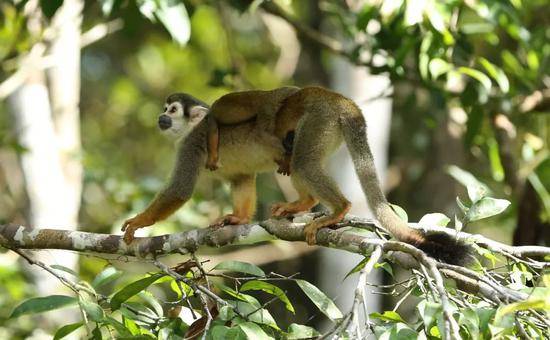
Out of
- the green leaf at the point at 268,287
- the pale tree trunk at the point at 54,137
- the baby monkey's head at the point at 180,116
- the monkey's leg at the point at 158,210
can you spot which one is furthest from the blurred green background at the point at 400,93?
the green leaf at the point at 268,287

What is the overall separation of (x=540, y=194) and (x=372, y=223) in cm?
264

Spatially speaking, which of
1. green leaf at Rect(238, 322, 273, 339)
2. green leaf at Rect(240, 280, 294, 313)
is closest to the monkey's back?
green leaf at Rect(240, 280, 294, 313)

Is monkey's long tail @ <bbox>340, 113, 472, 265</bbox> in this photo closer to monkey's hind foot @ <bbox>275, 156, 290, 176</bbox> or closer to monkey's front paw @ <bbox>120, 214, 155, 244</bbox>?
monkey's hind foot @ <bbox>275, 156, 290, 176</bbox>

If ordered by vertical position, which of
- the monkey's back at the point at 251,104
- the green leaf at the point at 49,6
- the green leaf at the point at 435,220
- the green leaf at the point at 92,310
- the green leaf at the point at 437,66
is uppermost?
the green leaf at the point at 49,6

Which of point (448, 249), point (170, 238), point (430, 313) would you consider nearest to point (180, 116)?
point (170, 238)

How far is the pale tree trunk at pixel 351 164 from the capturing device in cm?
746

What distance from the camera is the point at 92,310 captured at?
3.01 metres

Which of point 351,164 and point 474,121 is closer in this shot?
point 474,121

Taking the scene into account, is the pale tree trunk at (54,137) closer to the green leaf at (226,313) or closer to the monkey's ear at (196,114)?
the monkey's ear at (196,114)

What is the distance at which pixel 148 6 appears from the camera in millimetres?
4473

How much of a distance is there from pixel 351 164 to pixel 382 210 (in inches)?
153

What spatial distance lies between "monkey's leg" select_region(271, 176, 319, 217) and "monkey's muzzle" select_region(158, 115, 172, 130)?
0.88 meters

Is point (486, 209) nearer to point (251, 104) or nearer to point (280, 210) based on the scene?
point (280, 210)

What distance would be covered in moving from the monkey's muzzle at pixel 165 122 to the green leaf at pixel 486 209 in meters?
2.33
